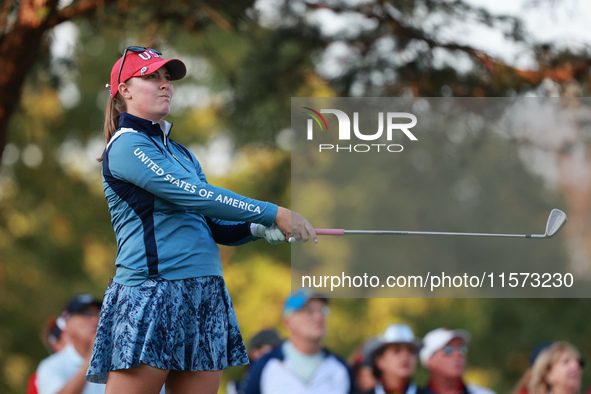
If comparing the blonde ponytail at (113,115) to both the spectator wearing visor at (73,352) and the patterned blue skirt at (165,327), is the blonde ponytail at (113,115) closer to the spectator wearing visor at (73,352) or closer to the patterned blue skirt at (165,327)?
the patterned blue skirt at (165,327)

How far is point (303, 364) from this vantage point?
220 inches

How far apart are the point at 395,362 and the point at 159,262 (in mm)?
3465

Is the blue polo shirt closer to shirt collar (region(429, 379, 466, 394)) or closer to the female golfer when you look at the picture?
the female golfer

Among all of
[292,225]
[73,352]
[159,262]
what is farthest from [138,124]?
[73,352]

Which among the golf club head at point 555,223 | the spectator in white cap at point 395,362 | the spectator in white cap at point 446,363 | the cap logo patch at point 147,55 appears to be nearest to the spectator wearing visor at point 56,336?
the spectator in white cap at point 395,362

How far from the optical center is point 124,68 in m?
2.90

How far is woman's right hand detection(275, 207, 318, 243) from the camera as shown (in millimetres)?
2787

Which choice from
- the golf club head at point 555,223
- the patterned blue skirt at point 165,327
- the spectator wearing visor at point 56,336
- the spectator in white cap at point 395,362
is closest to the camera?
the patterned blue skirt at point 165,327

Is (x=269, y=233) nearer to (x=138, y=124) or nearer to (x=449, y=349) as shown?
(x=138, y=124)

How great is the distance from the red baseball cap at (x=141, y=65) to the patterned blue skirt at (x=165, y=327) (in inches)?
28.3

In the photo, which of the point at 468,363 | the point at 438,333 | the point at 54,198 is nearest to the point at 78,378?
the point at 438,333

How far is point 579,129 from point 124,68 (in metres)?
5.29

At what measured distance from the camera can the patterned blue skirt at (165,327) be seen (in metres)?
2.65

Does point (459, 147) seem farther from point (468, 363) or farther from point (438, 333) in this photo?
point (468, 363)
